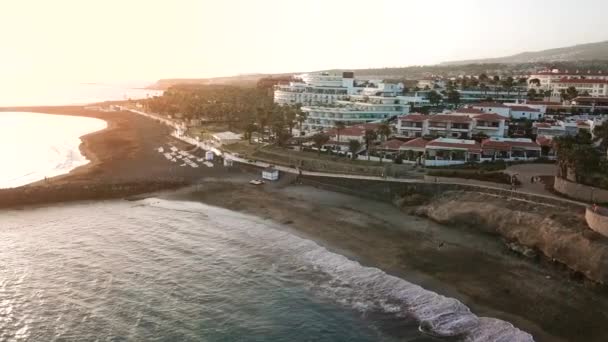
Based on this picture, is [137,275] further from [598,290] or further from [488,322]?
[598,290]

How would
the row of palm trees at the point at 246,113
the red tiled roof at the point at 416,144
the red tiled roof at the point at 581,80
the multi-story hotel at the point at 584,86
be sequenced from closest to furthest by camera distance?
the red tiled roof at the point at 416,144 < the row of palm trees at the point at 246,113 < the multi-story hotel at the point at 584,86 < the red tiled roof at the point at 581,80

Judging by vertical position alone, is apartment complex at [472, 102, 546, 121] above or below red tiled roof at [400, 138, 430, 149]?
above

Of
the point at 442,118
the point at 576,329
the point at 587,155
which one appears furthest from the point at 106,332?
the point at 442,118

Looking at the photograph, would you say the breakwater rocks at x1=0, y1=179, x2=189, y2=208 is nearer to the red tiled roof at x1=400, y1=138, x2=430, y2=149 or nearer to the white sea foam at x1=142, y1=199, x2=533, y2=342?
the white sea foam at x1=142, y1=199, x2=533, y2=342

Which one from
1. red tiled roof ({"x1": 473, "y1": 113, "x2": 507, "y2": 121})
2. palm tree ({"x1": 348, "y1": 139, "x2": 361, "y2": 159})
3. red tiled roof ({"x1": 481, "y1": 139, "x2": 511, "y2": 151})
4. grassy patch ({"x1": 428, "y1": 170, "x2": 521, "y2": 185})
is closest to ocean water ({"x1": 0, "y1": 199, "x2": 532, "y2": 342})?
grassy patch ({"x1": 428, "y1": 170, "x2": 521, "y2": 185})

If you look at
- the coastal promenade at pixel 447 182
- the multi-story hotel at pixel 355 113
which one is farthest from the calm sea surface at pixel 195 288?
the multi-story hotel at pixel 355 113

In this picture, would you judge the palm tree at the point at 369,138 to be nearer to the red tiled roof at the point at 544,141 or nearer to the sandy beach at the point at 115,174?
the sandy beach at the point at 115,174

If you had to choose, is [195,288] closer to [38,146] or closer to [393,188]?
[393,188]
